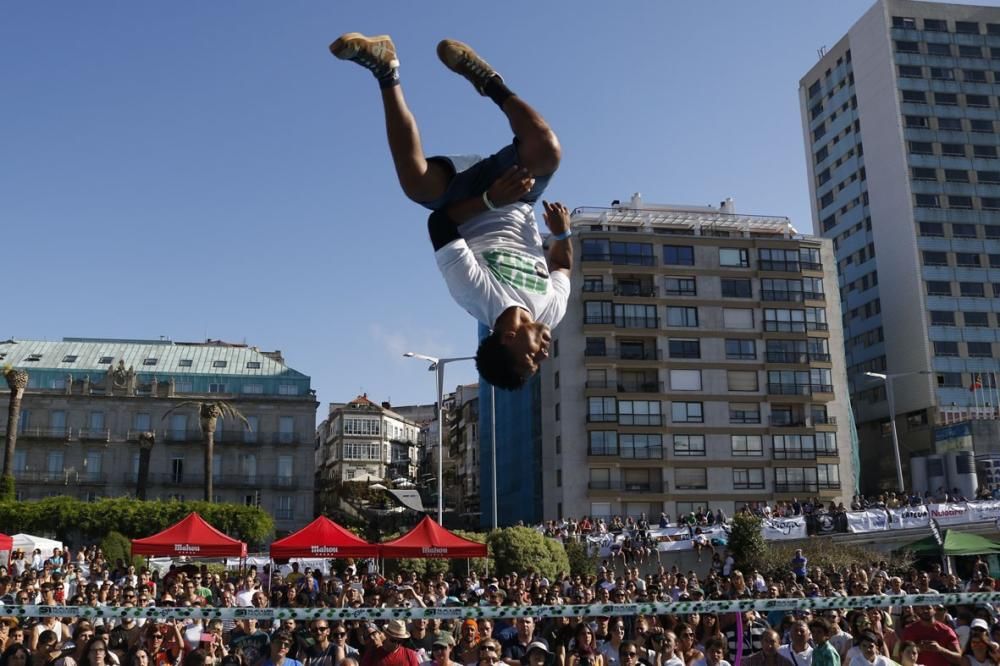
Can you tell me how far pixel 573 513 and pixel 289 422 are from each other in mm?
24555

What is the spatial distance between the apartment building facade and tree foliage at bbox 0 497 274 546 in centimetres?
1281

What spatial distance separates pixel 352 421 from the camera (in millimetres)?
95812

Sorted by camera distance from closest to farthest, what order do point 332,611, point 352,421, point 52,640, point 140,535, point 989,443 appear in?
1. point 332,611
2. point 52,640
3. point 140,535
4. point 989,443
5. point 352,421

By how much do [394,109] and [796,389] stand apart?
58.5 meters

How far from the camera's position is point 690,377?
60.1 metres

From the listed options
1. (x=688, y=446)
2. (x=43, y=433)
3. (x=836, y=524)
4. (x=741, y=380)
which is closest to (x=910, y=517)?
(x=836, y=524)

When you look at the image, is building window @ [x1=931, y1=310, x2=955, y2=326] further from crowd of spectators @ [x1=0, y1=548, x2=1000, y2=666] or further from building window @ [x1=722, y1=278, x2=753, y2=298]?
crowd of spectators @ [x1=0, y1=548, x2=1000, y2=666]

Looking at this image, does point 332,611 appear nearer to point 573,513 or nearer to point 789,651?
point 789,651

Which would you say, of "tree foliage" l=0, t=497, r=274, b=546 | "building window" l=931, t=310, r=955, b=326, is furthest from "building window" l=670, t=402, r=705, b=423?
"tree foliage" l=0, t=497, r=274, b=546

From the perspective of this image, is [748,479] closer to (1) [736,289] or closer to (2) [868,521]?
(1) [736,289]

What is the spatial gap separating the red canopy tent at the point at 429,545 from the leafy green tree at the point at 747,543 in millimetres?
15108

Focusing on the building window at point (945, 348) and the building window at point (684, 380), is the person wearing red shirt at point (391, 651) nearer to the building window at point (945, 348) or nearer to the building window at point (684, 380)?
the building window at point (684, 380)

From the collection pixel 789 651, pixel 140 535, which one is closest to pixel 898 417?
pixel 140 535

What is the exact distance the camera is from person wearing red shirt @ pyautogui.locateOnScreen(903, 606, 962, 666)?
10.5 metres
